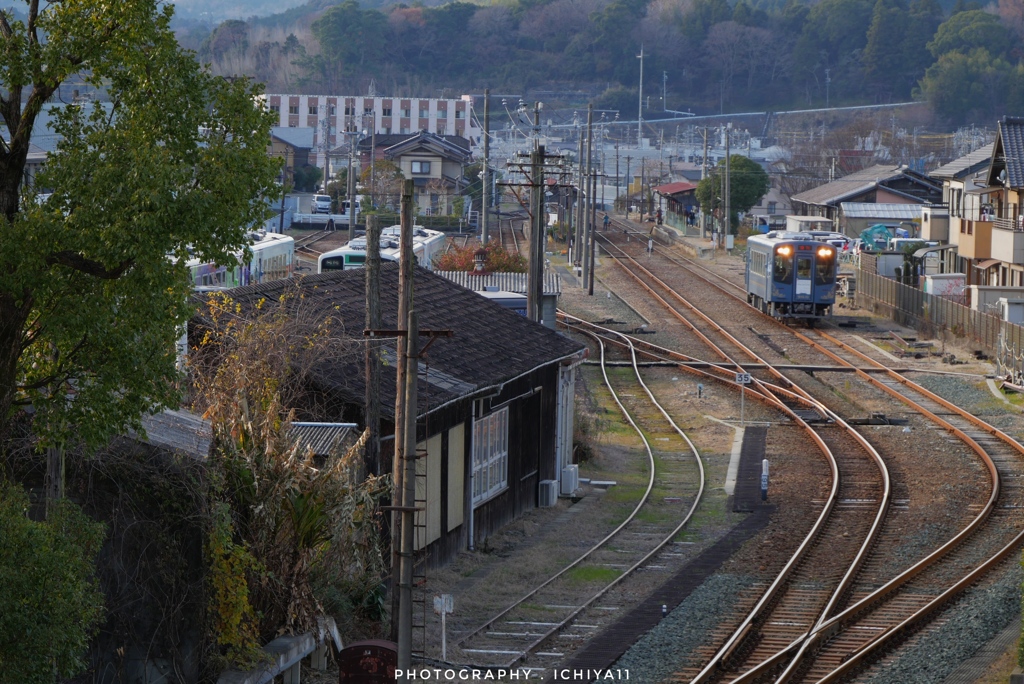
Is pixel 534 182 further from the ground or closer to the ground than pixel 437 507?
further from the ground

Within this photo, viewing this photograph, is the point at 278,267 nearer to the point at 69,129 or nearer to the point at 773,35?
the point at 69,129

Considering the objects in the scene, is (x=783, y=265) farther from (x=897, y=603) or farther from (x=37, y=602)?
(x=37, y=602)

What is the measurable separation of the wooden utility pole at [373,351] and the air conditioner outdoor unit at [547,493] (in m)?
5.30

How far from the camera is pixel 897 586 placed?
45.3 feet

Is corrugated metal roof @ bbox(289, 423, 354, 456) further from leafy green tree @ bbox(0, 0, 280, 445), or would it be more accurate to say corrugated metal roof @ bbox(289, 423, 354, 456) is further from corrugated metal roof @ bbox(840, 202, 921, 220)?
corrugated metal roof @ bbox(840, 202, 921, 220)

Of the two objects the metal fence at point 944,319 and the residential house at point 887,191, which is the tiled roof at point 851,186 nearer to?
the residential house at point 887,191

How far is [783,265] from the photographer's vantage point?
36125 millimetres

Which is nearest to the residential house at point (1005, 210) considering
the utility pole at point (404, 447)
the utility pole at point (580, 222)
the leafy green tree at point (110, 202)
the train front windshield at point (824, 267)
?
the train front windshield at point (824, 267)

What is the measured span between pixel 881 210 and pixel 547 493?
2020 inches

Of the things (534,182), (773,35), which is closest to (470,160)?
(534,182)

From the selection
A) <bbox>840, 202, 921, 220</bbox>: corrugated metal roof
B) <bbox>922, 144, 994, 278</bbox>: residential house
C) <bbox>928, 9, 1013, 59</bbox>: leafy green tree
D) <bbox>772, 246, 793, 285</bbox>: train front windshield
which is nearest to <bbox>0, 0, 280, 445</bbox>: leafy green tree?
<bbox>772, 246, 793, 285</bbox>: train front windshield

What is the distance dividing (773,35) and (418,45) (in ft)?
152

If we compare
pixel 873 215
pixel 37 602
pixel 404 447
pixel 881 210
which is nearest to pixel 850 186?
pixel 881 210

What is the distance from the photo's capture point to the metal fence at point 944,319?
28.4 meters
